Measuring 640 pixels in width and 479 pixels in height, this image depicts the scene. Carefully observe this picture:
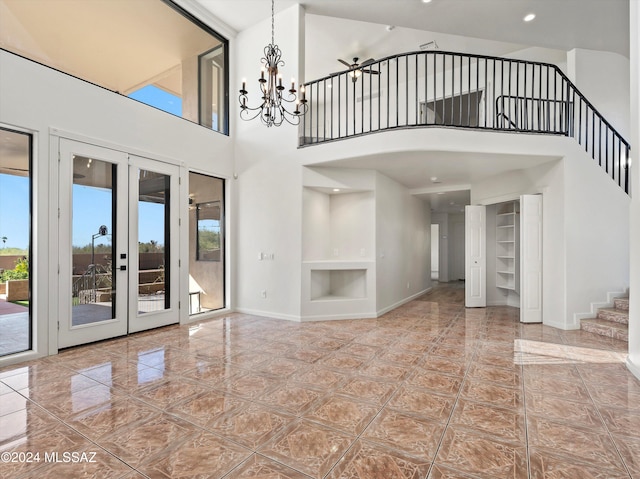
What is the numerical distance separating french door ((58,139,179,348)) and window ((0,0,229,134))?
110 centimetres

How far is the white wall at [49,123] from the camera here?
367 centimetres

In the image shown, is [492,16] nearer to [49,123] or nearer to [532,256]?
[532,256]

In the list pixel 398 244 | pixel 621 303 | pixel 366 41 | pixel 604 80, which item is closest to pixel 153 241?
pixel 398 244

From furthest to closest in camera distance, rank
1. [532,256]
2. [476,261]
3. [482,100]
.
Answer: [482,100]
[476,261]
[532,256]

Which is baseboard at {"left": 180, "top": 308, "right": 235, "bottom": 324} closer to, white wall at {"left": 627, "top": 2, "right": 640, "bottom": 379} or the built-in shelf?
white wall at {"left": 627, "top": 2, "right": 640, "bottom": 379}

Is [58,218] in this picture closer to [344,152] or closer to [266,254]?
[266,254]

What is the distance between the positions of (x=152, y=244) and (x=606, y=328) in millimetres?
6999

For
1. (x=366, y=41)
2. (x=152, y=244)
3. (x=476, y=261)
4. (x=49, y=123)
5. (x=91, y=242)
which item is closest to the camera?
(x=49, y=123)

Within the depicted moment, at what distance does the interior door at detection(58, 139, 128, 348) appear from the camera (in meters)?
4.07

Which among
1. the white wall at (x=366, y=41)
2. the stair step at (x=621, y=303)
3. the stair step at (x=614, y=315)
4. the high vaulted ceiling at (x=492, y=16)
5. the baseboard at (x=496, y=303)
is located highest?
the white wall at (x=366, y=41)

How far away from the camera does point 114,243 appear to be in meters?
4.57

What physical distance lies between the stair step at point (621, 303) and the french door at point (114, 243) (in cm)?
725

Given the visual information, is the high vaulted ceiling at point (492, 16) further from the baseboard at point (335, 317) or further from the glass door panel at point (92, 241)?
the baseboard at point (335, 317)

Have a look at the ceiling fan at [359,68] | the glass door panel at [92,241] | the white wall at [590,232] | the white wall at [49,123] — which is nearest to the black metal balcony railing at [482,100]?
the ceiling fan at [359,68]
